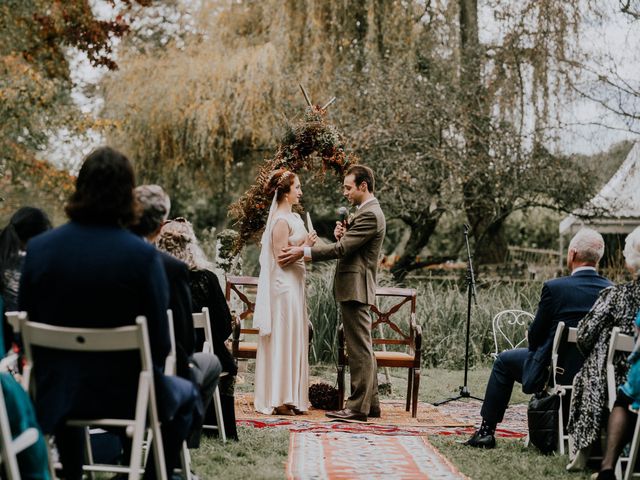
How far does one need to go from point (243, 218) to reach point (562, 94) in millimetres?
8667

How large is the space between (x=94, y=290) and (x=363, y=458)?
2.79 meters

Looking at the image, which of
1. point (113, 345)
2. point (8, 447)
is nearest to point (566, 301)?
point (113, 345)

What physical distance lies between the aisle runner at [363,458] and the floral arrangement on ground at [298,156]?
110 inches

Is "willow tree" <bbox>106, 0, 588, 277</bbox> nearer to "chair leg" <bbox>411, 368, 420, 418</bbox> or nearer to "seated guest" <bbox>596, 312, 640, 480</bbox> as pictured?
"chair leg" <bbox>411, 368, 420, 418</bbox>

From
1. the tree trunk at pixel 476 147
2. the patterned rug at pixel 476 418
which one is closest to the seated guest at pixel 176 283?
the patterned rug at pixel 476 418

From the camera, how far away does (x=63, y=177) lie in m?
19.4

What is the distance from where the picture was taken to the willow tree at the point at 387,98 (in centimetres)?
1542

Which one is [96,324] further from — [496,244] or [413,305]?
[496,244]

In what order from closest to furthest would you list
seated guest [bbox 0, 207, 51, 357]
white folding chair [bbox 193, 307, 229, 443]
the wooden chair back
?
seated guest [bbox 0, 207, 51, 357] < white folding chair [bbox 193, 307, 229, 443] < the wooden chair back

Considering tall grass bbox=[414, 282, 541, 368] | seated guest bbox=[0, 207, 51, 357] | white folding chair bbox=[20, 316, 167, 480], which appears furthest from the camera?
tall grass bbox=[414, 282, 541, 368]

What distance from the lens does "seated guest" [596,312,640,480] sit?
16.2 ft

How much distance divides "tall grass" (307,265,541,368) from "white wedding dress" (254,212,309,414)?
3512 mm

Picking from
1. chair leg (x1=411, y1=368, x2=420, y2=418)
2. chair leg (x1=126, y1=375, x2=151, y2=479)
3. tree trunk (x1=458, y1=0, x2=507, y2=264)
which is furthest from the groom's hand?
tree trunk (x1=458, y1=0, x2=507, y2=264)

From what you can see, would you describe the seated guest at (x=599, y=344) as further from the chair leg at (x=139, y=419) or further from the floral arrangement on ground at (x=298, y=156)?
the floral arrangement on ground at (x=298, y=156)
